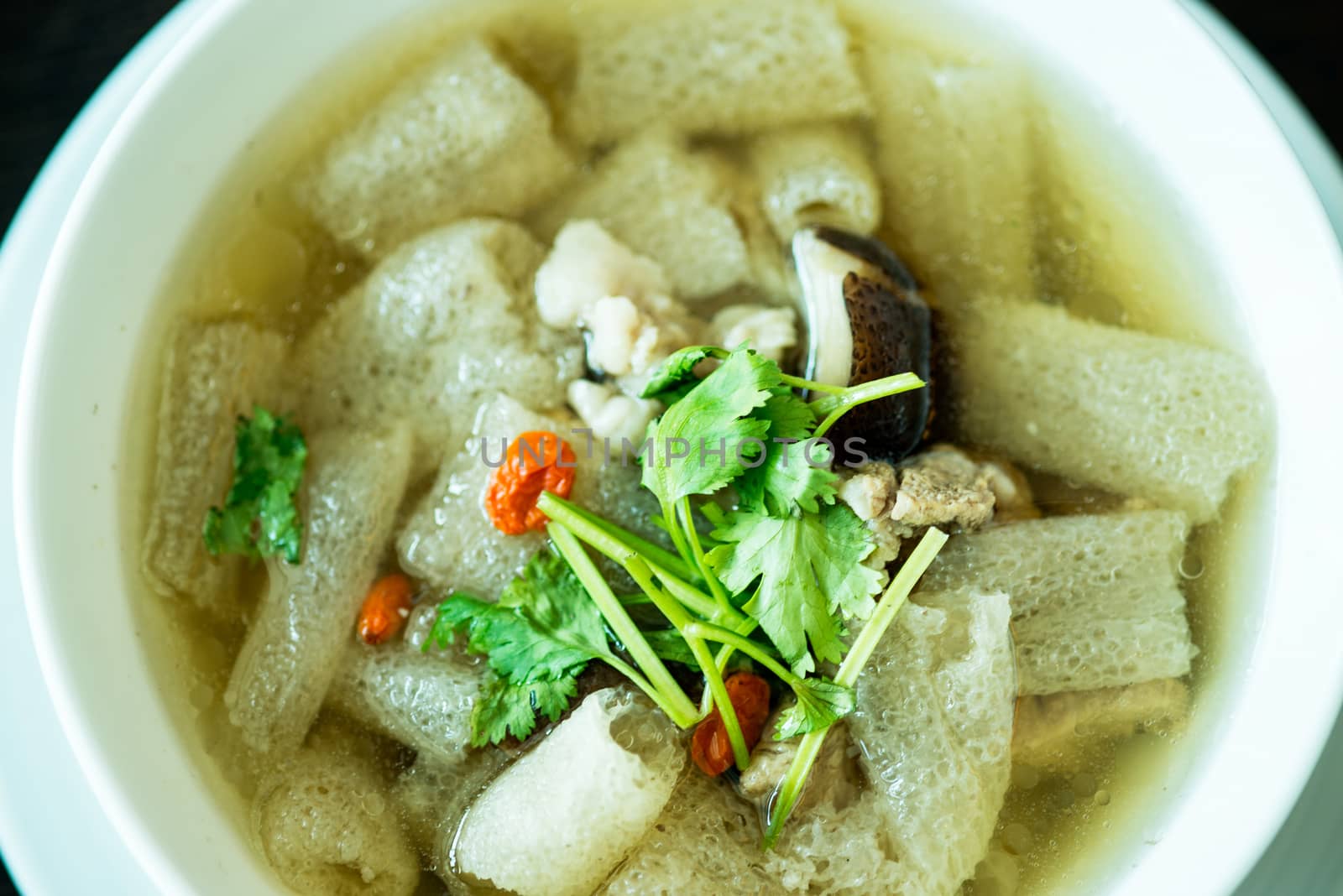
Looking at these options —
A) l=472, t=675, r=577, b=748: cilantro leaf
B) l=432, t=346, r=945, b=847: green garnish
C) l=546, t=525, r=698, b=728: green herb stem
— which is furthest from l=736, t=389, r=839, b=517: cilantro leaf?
l=472, t=675, r=577, b=748: cilantro leaf

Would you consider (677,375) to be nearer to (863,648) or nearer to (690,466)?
(690,466)

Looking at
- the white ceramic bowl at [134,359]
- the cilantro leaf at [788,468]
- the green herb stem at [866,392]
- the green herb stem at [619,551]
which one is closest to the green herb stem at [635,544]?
the green herb stem at [619,551]

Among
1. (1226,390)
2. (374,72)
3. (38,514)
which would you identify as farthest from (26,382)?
(1226,390)

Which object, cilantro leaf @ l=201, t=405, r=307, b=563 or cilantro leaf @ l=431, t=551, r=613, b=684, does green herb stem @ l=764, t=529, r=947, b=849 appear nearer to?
cilantro leaf @ l=431, t=551, r=613, b=684

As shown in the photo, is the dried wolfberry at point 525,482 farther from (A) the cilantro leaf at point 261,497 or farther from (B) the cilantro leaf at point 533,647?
(A) the cilantro leaf at point 261,497

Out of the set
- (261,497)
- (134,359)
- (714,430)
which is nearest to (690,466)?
(714,430)

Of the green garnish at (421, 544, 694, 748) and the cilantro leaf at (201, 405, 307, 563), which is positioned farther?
the cilantro leaf at (201, 405, 307, 563)

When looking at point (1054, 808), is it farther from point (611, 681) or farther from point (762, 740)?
point (611, 681)

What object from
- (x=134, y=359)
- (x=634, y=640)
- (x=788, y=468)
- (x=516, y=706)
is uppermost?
(x=788, y=468)
